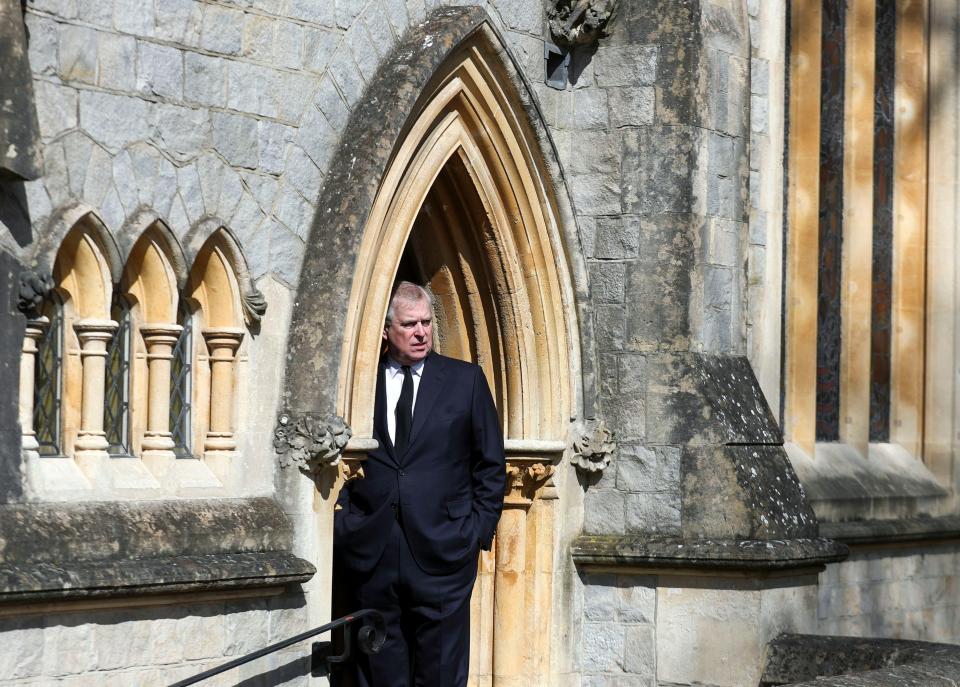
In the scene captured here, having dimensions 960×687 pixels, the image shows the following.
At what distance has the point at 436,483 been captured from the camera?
6.91 meters

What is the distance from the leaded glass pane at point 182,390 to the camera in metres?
6.34

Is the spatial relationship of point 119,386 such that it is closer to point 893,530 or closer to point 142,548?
point 142,548

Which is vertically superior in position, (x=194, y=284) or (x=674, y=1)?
(x=674, y=1)

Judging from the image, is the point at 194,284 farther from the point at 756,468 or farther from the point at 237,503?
the point at 756,468

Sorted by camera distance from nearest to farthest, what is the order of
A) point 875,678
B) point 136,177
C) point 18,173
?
1. point 18,173
2. point 136,177
3. point 875,678

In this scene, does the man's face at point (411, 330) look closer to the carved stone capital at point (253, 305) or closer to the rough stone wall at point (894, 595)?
the carved stone capital at point (253, 305)

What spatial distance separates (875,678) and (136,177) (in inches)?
128

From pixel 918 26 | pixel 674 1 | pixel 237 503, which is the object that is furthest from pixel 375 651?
pixel 918 26

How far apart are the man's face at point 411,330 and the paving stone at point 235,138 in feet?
2.92

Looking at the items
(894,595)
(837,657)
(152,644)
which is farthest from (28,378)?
(894,595)

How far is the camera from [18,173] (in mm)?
5395

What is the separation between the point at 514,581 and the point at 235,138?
2.56 metres

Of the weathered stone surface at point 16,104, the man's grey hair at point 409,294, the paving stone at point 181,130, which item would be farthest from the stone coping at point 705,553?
the weathered stone surface at point 16,104

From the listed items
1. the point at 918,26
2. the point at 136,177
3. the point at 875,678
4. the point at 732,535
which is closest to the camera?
the point at 136,177
